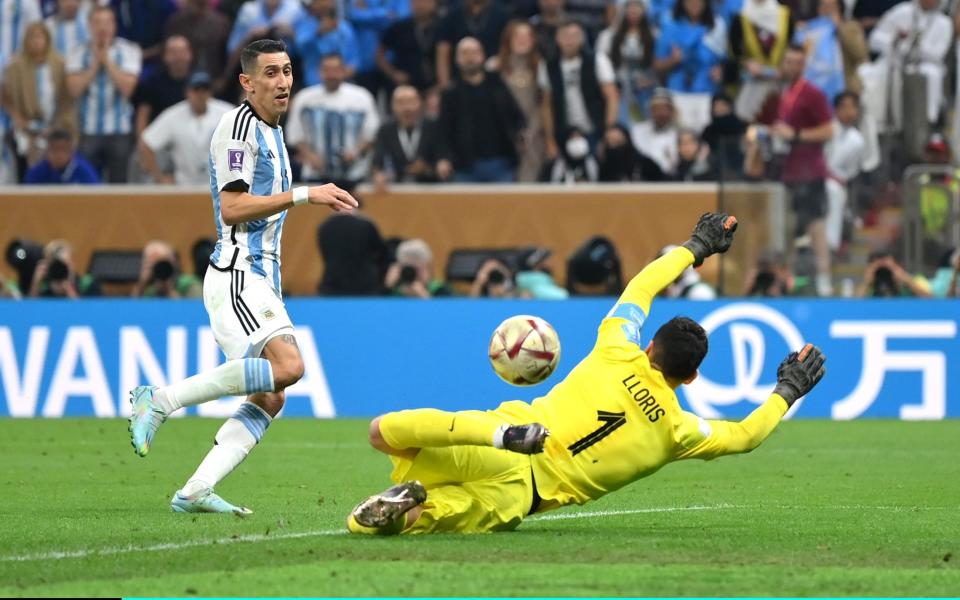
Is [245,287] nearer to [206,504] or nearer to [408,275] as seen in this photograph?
[206,504]

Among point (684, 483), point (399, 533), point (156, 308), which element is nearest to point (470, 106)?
point (156, 308)

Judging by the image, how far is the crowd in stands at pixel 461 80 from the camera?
65.6 ft

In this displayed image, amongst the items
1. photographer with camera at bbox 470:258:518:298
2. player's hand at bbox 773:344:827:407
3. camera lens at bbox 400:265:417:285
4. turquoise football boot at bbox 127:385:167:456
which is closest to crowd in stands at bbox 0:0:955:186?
camera lens at bbox 400:265:417:285

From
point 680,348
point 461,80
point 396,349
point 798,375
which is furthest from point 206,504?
point 461,80

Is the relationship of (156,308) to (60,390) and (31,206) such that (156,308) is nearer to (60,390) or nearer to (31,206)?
(60,390)

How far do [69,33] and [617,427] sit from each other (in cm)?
1473

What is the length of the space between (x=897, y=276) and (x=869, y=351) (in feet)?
2.58

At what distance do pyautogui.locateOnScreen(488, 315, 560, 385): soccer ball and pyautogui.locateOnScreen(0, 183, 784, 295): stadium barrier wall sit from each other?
37.7ft

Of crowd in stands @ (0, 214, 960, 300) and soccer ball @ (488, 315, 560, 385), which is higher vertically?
soccer ball @ (488, 315, 560, 385)

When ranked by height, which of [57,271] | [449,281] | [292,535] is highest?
[292,535]

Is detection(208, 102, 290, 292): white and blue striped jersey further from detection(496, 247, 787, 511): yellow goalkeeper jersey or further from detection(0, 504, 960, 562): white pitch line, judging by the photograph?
detection(496, 247, 787, 511): yellow goalkeeper jersey

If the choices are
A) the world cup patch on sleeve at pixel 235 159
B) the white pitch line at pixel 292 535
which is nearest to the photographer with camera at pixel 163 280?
the world cup patch on sleeve at pixel 235 159

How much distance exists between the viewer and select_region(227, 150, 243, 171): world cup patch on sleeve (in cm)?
938

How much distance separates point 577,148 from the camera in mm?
20578
